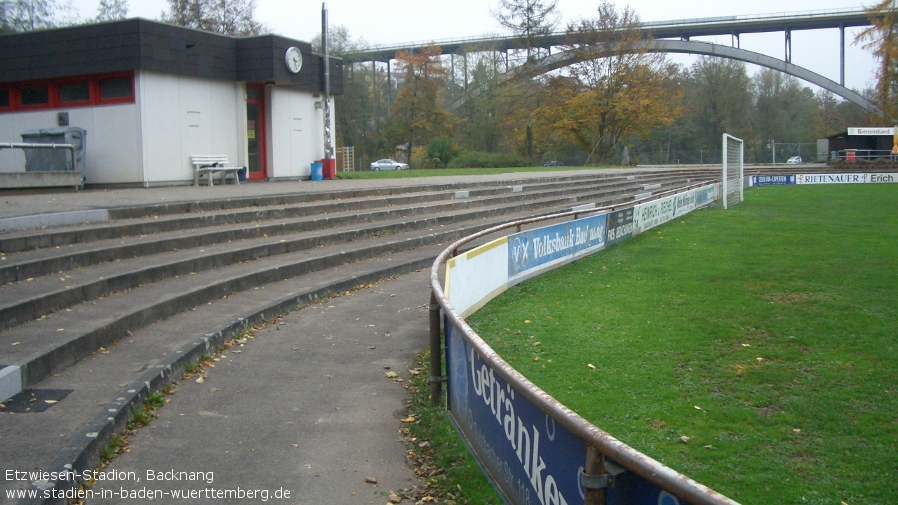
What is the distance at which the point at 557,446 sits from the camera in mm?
2916

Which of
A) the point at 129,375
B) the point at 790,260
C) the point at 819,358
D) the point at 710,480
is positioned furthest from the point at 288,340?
the point at 790,260

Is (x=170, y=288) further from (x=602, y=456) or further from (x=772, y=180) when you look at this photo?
(x=772, y=180)

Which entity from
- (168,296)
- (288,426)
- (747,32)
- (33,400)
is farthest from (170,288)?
(747,32)

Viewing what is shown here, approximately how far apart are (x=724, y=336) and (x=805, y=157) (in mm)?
69064

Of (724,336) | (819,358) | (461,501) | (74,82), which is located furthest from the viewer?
(74,82)

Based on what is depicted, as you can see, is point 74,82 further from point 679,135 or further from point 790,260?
point 679,135

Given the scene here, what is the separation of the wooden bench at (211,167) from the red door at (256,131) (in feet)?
4.62

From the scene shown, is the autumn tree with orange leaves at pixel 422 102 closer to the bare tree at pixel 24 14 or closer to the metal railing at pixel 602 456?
the bare tree at pixel 24 14

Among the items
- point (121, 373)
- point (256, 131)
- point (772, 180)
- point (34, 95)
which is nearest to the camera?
point (121, 373)

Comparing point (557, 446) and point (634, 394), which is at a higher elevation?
point (557, 446)

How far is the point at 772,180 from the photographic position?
47250 mm

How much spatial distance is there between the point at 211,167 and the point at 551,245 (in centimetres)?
1159

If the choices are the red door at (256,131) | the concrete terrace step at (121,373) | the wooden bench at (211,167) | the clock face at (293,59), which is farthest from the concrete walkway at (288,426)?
the clock face at (293,59)

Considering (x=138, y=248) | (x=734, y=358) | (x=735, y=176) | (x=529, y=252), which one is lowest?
(x=734, y=358)
